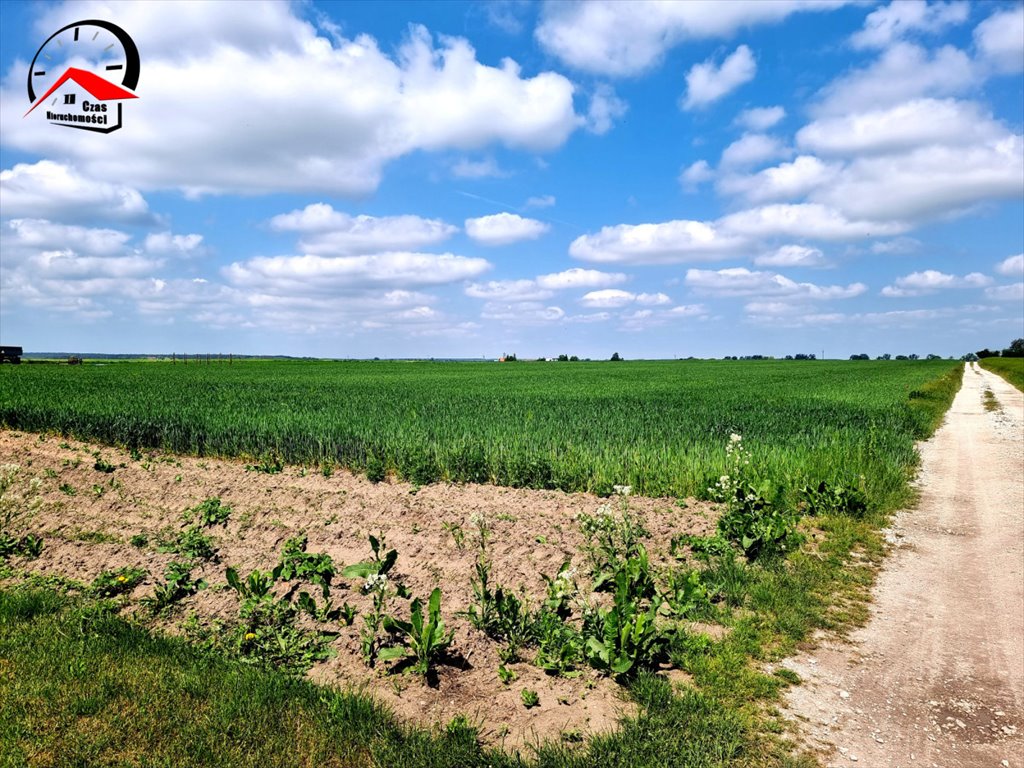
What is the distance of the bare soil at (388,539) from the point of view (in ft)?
14.8

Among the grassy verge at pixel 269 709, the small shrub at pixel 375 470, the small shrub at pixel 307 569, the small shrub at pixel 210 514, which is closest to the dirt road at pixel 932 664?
the grassy verge at pixel 269 709

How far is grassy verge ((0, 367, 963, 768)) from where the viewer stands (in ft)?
12.5

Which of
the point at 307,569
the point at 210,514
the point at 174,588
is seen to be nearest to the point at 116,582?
the point at 174,588

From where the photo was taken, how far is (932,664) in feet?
16.8

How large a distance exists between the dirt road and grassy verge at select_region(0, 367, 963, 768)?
1.09 feet

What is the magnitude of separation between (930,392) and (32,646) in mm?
43451

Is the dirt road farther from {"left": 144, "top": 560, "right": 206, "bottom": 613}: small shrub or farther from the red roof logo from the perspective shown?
the red roof logo

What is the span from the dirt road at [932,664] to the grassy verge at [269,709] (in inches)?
13.1

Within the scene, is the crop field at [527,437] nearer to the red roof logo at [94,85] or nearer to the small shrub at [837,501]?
the small shrub at [837,501]

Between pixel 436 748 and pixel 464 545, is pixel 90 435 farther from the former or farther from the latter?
pixel 436 748

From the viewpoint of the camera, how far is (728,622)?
572cm

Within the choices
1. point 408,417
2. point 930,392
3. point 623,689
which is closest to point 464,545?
point 623,689

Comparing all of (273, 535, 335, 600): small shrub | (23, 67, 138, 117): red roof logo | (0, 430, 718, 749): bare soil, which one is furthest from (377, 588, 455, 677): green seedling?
(23, 67, 138, 117): red roof logo

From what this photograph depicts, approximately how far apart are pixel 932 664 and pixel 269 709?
542cm
